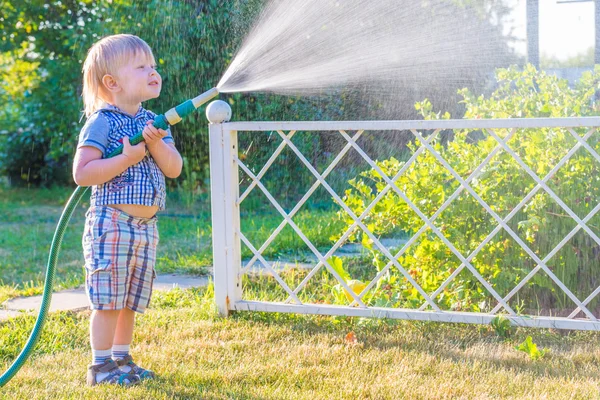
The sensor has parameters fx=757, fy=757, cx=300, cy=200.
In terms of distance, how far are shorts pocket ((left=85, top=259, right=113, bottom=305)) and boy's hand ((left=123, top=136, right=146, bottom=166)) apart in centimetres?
36

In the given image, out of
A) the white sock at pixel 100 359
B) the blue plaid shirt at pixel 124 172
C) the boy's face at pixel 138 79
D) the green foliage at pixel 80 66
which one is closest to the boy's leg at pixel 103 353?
the white sock at pixel 100 359

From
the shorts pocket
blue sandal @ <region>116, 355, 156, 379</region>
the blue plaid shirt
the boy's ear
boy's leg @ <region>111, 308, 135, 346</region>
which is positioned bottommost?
blue sandal @ <region>116, 355, 156, 379</region>

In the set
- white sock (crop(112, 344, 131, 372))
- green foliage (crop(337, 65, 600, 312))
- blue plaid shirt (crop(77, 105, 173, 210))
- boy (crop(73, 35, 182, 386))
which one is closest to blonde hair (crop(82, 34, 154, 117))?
boy (crop(73, 35, 182, 386))

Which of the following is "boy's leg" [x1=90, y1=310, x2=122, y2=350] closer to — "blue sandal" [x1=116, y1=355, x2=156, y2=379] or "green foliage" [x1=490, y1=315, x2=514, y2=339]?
"blue sandal" [x1=116, y1=355, x2=156, y2=379]

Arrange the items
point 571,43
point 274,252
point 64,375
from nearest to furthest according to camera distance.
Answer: point 64,375 < point 274,252 < point 571,43

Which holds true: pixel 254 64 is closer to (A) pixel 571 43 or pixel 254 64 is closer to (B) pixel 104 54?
(B) pixel 104 54

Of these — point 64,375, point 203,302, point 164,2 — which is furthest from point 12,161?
point 64,375

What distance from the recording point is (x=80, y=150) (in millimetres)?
2527

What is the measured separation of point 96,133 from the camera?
2523mm

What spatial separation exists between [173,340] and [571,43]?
3.95 metres

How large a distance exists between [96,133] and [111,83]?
20 cm

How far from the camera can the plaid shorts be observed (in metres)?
2.55

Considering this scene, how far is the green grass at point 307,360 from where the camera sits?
250 cm

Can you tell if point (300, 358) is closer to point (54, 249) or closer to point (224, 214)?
point (224, 214)
